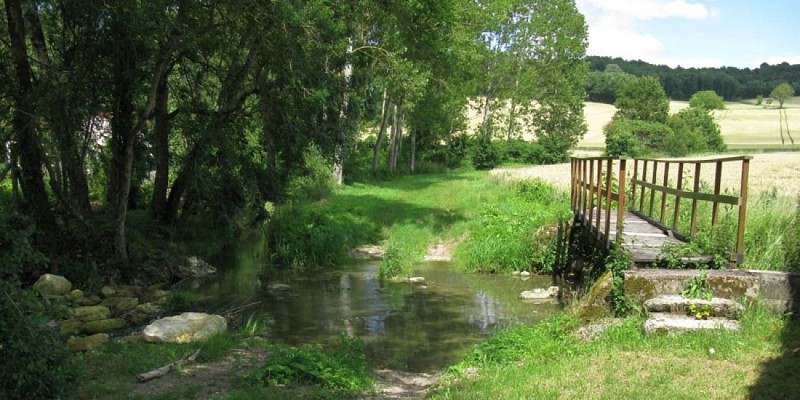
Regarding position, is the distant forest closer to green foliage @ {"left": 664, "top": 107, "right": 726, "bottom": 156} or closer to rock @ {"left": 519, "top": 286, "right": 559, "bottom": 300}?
green foliage @ {"left": 664, "top": 107, "right": 726, "bottom": 156}

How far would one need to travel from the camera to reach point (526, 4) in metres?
56.0

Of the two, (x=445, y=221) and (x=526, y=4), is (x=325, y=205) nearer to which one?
(x=445, y=221)

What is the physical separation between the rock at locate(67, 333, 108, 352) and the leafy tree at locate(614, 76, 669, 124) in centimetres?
7779

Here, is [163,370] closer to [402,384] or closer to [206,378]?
[206,378]

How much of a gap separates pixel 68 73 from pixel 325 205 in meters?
12.6

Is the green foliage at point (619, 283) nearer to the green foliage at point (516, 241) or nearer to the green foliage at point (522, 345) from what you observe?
the green foliage at point (522, 345)

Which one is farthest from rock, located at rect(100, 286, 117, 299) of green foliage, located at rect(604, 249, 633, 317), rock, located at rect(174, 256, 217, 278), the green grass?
green foliage, located at rect(604, 249, 633, 317)

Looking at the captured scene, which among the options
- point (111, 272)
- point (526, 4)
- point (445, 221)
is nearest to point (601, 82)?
point (526, 4)

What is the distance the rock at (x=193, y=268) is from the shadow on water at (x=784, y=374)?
13.8 meters

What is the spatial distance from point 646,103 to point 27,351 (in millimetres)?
82074

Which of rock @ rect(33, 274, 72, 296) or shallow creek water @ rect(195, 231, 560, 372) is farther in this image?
rock @ rect(33, 274, 72, 296)

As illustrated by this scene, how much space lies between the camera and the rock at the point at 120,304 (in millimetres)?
12727

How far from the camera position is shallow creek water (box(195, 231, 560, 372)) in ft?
35.8

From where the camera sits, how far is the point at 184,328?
33.1 ft
